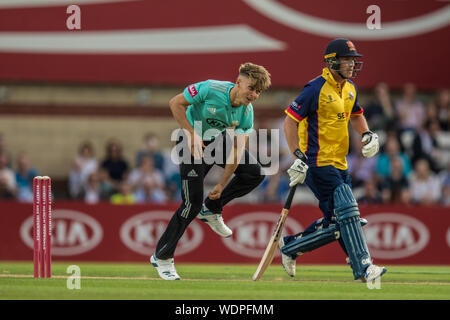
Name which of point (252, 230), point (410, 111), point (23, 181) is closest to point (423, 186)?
point (410, 111)

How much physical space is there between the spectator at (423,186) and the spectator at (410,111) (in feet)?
4.39

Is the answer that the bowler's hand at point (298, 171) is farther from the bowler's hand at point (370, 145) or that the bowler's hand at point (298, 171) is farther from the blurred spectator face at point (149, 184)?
the blurred spectator face at point (149, 184)

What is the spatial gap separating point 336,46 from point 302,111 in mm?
799

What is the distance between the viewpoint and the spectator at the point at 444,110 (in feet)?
51.2

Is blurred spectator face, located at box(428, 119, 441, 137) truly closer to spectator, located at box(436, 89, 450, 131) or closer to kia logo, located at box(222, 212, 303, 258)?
spectator, located at box(436, 89, 450, 131)

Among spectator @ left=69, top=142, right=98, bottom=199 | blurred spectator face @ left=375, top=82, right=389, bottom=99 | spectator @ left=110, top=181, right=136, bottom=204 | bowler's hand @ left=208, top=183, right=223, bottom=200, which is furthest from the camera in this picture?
blurred spectator face @ left=375, top=82, right=389, bottom=99

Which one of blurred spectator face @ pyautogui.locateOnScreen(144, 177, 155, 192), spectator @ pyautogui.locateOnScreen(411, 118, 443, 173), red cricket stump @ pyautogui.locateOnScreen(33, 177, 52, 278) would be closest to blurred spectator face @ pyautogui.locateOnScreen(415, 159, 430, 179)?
spectator @ pyautogui.locateOnScreen(411, 118, 443, 173)

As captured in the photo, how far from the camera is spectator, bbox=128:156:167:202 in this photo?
1405 cm

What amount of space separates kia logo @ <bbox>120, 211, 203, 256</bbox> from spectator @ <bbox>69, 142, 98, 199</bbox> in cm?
175

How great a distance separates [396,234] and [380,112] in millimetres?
2981

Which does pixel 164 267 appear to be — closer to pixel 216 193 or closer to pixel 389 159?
pixel 216 193

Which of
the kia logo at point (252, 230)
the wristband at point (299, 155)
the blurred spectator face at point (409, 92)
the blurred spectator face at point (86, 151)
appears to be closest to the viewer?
the wristband at point (299, 155)

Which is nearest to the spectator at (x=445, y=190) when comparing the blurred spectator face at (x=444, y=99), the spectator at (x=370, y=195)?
the spectator at (x=370, y=195)

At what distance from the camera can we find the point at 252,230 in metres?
13.3
